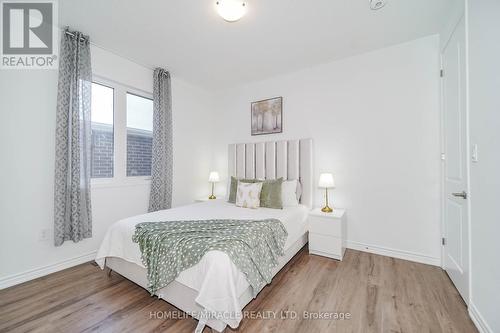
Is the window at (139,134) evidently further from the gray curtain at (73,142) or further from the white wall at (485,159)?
the white wall at (485,159)

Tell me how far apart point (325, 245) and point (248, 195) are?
118 centimetres

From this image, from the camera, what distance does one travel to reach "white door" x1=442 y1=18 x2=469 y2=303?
174 cm

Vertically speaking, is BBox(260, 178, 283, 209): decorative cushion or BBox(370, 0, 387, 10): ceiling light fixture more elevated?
BBox(370, 0, 387, 10): ceiling light fixture

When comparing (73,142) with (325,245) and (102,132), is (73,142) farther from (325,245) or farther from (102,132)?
(325,245)

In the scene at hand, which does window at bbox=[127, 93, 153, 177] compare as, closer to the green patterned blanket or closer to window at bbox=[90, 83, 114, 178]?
window at bbox=[90, 83, 114, 178]

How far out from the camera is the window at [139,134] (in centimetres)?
308

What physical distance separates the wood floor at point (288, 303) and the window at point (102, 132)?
1224 mm

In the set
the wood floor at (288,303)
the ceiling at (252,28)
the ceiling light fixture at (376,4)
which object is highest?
the ceiling at (252,28)

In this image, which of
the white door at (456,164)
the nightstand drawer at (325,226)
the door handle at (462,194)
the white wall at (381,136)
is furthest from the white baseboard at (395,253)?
the door handle at (462,194)

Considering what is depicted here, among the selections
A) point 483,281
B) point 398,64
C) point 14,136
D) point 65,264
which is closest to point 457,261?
point 483,281

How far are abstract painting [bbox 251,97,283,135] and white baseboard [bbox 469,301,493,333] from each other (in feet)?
9.24

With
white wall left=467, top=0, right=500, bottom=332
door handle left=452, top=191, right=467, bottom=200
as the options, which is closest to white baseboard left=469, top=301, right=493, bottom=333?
white wall left=467, top=0, right=500, bottom=332

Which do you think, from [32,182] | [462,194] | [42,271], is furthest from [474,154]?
[42,271]

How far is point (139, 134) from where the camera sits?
318 centimetres
